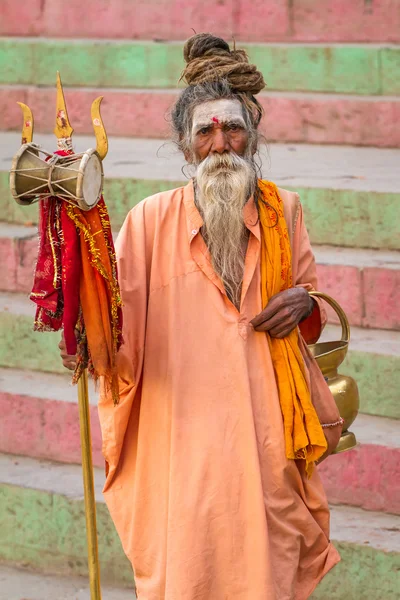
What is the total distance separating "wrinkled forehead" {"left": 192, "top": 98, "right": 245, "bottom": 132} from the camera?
13.3 ft

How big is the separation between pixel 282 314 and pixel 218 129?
663 mm

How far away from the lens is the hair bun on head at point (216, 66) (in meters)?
4.10

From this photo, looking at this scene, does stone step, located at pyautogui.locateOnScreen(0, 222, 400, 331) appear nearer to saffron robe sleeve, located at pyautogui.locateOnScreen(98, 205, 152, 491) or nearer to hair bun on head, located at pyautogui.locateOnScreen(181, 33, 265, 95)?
hair bun on head, located at pyautogui.locateOnScreen(181, 33, 265, 95)

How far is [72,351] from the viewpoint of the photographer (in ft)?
12.3

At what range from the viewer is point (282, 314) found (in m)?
4.02

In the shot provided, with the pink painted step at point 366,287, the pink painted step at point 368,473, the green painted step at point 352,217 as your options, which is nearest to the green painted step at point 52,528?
the pink painted step at point 368,473

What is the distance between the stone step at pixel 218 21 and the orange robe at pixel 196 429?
334cm

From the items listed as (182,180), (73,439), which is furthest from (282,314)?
(182,180)

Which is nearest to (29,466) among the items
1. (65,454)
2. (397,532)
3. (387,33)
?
(65,454)

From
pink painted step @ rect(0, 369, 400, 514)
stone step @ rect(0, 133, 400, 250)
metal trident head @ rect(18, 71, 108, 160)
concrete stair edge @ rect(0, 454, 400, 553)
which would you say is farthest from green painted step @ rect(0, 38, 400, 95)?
metal trident head @ rect(18, 71, 108, 160)

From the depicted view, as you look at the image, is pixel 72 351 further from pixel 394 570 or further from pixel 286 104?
pixel 286 104

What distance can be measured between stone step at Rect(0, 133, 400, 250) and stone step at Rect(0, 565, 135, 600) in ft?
6.59

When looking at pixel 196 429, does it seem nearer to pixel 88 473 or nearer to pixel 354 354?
pixel 88 473

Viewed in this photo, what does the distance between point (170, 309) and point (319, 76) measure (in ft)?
11.1
